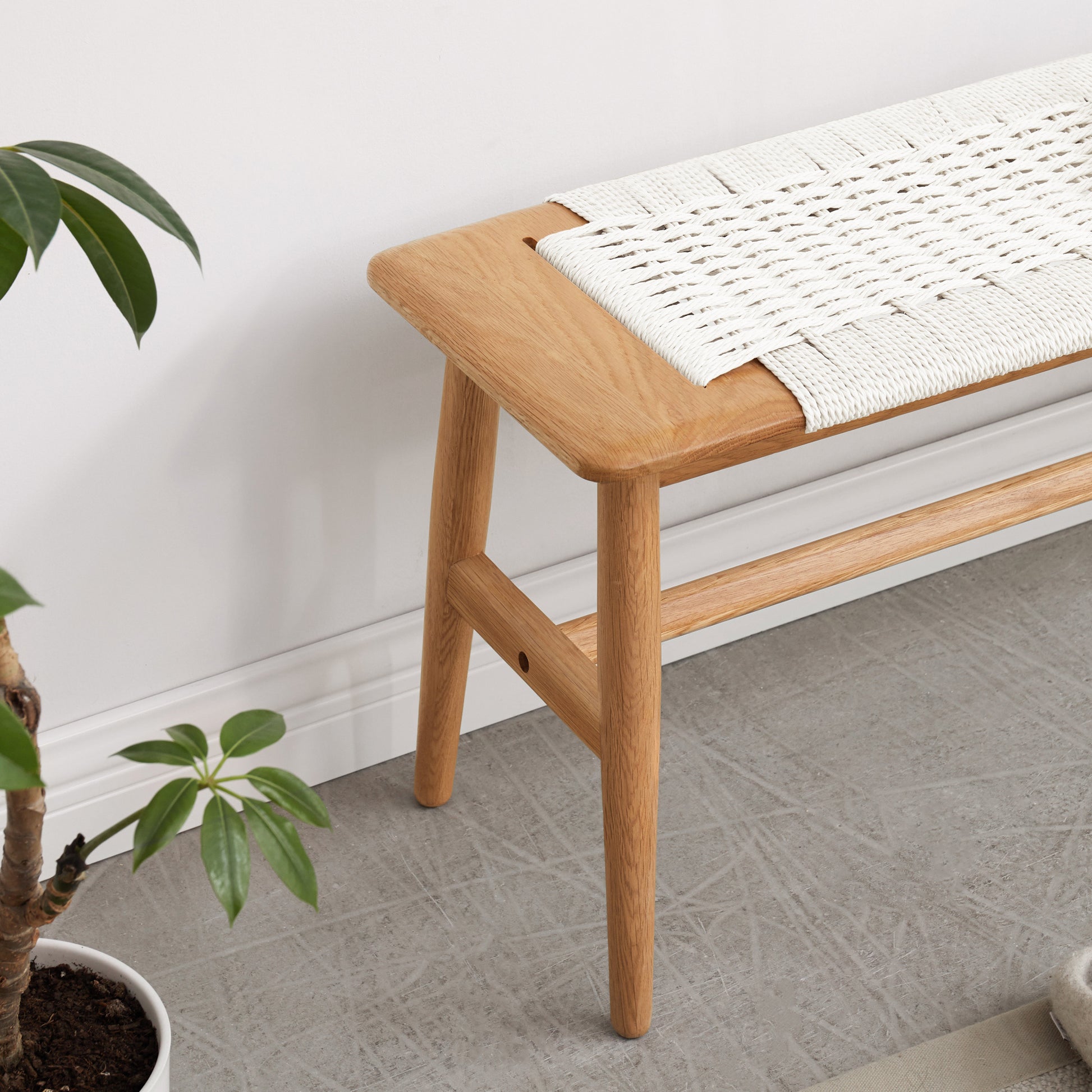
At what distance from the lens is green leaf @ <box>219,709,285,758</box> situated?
0.55 m

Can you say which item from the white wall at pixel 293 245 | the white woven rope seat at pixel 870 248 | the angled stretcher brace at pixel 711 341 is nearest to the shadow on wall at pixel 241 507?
the white wall at pixel 293 245

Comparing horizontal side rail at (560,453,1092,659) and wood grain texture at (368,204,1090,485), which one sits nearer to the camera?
wood grain texture at (368,204,1090,485)

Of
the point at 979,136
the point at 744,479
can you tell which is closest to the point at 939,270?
the point at 979,136

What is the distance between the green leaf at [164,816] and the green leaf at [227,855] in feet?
0.03

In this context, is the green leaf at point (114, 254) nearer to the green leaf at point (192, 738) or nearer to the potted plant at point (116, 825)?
the potted plant at point (116, 825)

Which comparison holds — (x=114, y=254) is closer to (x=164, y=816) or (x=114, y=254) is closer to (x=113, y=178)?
(x=113, y=178)

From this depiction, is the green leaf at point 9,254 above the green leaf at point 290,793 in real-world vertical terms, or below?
above

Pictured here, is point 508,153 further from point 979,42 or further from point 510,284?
point 979,42

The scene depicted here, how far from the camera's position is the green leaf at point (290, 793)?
1.80ft

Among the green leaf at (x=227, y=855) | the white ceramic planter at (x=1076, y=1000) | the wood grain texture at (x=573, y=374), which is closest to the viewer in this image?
the green leaf at (x=227, y=855)

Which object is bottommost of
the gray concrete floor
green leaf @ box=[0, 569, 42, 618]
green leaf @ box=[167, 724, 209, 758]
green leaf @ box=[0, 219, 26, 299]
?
the gray concrete floor

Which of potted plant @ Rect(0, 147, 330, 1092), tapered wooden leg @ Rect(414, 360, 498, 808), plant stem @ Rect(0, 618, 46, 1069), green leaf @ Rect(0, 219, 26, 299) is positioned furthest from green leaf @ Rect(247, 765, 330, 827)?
tapered wooden leg @ Rect(414, 360, 498, 808)

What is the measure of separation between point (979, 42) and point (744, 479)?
1.55 feet

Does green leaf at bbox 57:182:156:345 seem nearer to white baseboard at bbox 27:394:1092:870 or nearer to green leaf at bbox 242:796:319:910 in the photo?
green leaf at bbox 242:796:319:910
